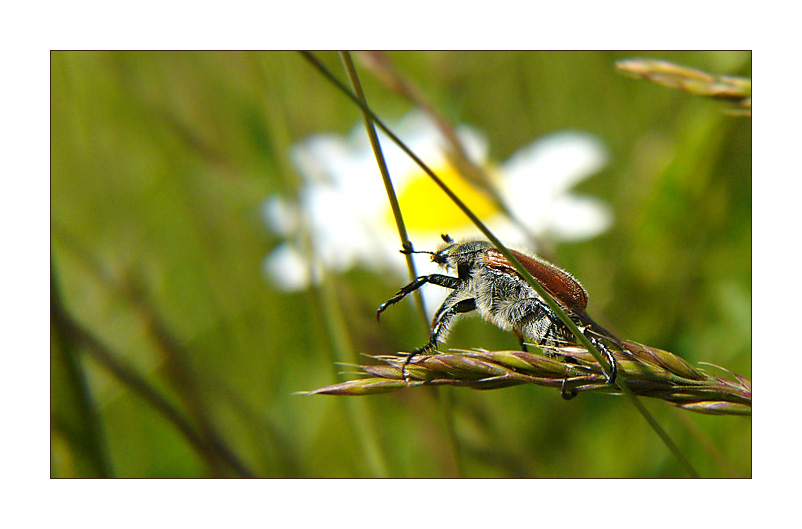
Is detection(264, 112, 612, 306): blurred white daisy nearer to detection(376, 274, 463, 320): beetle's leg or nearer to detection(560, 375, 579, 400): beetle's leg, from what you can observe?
detection(376, 274, 463, 320): beetle's leg

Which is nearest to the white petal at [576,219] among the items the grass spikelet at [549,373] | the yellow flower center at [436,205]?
the yellow flower center at [436,205]

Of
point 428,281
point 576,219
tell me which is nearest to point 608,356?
point 428,281

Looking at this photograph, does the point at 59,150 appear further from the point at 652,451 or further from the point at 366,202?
the point at 652,451

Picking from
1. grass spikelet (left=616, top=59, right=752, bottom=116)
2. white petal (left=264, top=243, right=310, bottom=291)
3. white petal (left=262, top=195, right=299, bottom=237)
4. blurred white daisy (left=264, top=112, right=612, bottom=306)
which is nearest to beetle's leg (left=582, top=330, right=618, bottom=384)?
grass spikelet (left=616, top=59, right=752, bottom=116)

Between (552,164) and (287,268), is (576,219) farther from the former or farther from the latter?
(287,268)

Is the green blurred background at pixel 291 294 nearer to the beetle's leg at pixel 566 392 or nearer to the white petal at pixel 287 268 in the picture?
the white petal at pixel 287 268
